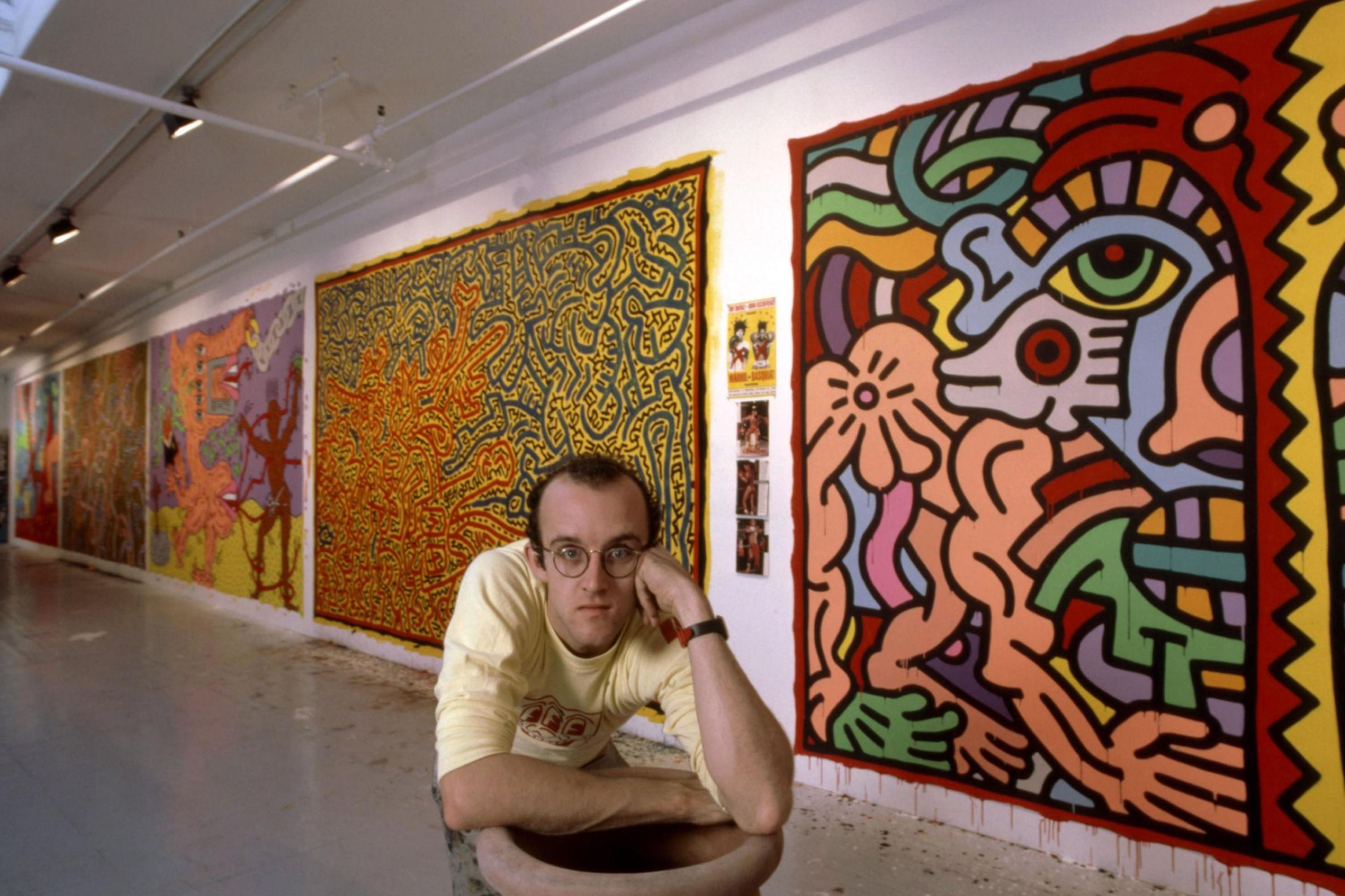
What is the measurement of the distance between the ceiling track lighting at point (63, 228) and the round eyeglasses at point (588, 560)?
611 centimetres

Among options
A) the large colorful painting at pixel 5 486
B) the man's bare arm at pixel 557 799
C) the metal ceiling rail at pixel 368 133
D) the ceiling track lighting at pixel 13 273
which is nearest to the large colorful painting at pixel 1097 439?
the metal ceiling rail at pixel 368 133

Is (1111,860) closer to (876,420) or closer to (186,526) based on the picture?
(876,420)

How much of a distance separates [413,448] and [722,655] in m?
3.87

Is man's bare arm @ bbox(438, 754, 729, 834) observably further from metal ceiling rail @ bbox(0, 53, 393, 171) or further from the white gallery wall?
metal ceiling rail @ bbox(0, 53, 393, 171)

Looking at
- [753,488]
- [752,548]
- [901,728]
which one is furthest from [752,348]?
[901,728]

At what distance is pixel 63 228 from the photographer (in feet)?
18.5

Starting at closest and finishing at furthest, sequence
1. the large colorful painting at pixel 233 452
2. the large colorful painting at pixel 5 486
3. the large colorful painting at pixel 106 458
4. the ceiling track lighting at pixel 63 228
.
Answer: the ceiling track lighting at pixel 63 228 → the large colorful painting at pixel 233 452 → the large colorful painting at pixel 106 458 → the large colorful painting at pixel 5 486

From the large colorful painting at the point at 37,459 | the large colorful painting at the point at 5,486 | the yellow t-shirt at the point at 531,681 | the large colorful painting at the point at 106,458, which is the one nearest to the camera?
the yellow t-shirt at the point at 531,681

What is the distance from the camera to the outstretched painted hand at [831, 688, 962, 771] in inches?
101

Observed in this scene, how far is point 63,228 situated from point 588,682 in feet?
20.2

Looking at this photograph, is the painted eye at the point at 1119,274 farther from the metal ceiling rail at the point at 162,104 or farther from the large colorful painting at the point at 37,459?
the large colorful painting at the point at 37,459

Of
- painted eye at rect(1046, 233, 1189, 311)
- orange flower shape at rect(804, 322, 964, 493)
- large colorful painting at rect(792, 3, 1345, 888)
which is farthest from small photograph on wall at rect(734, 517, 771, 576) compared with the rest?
painted eye at rect(1046, 233, 1189, 311)

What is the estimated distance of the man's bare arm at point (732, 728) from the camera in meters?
1.20

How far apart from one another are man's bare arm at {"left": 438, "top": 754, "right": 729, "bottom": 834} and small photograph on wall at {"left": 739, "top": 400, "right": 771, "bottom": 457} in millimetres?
1848
